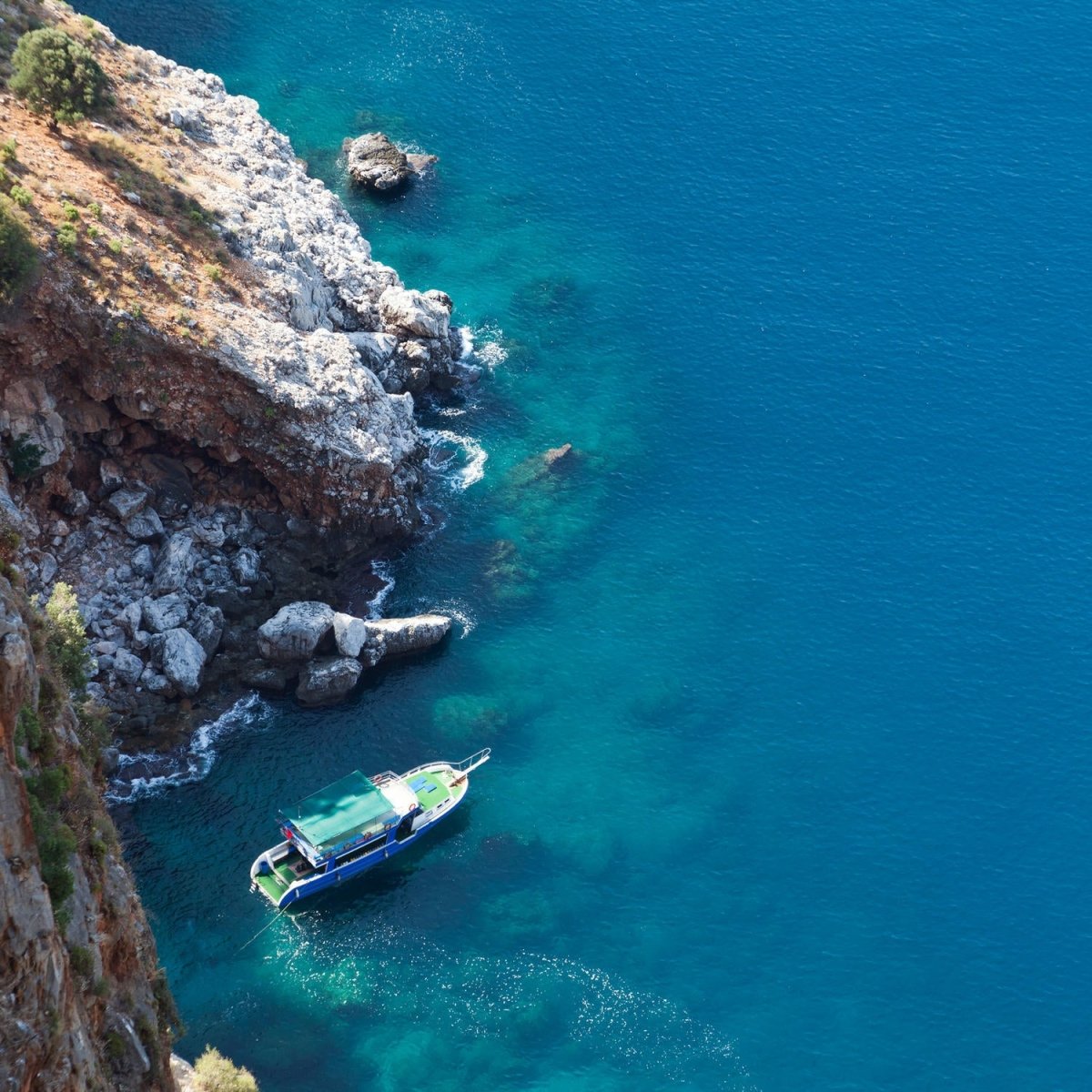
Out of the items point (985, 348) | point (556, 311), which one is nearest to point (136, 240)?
point (556, 311)

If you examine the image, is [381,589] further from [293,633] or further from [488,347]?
[488,347]

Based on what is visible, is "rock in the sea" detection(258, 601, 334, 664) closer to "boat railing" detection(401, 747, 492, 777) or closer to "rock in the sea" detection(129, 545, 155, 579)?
"rock in the sea" detection(129, 545, 155, 579)

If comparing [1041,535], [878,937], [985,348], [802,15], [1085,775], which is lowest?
[878,937]

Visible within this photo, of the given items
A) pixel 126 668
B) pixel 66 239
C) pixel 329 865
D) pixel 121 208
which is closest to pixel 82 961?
pixel 329 865

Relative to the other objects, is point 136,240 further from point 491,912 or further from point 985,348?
point 985,348

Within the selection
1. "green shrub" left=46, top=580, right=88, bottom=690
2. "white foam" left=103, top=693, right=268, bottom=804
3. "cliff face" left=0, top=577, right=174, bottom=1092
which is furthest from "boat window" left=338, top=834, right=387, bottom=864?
"cliff face" left=0, top=577, right=174, bottom=1092
